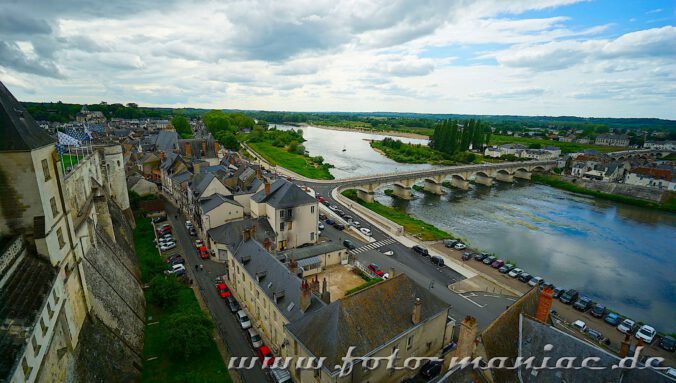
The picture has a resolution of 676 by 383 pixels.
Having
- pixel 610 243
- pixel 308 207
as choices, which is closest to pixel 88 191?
pixel 308 207

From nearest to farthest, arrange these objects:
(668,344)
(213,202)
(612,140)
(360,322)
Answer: (360,322) → (668,344) → (213,202) → (612,140)

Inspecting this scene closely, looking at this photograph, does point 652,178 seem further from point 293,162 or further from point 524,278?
point 293,162

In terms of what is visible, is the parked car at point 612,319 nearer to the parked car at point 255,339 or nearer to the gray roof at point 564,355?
the gray roof at point 564,355

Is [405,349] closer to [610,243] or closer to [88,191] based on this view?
[88,191]

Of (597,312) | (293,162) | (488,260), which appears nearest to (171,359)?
(488,260)

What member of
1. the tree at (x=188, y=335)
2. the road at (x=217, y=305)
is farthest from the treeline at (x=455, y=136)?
the tree at (x=188, y=335)
